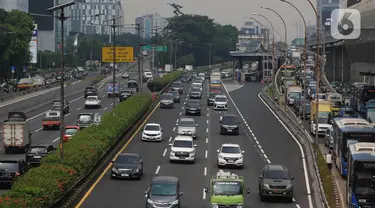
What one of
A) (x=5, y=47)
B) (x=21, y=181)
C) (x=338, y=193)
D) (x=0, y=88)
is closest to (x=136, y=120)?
(x=338, y=193)

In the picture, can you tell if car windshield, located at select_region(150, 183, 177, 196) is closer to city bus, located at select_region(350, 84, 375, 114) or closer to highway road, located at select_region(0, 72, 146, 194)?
highway road, located at select_region(0, 72, 146, 194)

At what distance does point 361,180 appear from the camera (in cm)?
2775

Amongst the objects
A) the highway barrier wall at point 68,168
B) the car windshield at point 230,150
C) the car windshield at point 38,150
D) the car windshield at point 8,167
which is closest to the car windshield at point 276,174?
the highway barrier wall at point 68,168

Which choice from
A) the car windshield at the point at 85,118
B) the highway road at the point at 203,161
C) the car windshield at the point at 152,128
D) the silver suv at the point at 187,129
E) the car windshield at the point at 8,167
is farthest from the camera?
the car windshield at the point at 85,118

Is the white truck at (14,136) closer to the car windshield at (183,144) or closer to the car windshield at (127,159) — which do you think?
the car windshield at (183,144)

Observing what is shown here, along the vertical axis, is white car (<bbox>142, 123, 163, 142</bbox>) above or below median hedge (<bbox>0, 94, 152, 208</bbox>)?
below

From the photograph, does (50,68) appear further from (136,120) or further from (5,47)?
(136,120)

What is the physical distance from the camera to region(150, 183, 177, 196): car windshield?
28.0m

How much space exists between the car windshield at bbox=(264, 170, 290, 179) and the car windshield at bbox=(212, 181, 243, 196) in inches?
124

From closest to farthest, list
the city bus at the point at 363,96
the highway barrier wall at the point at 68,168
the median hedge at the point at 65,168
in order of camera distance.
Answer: the median hedge at the point at 65,168 < the highway barrier wall at the point at 68,168 < the city bus at the point at 363,96

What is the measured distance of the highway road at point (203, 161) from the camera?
102 ft

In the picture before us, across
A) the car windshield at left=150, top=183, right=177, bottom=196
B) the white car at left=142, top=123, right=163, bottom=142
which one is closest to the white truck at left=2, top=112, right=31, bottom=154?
the white car at left=142, top=123, right=163, bottom=142

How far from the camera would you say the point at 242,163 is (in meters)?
40.1

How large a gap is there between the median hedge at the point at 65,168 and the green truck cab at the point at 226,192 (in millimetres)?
5752
